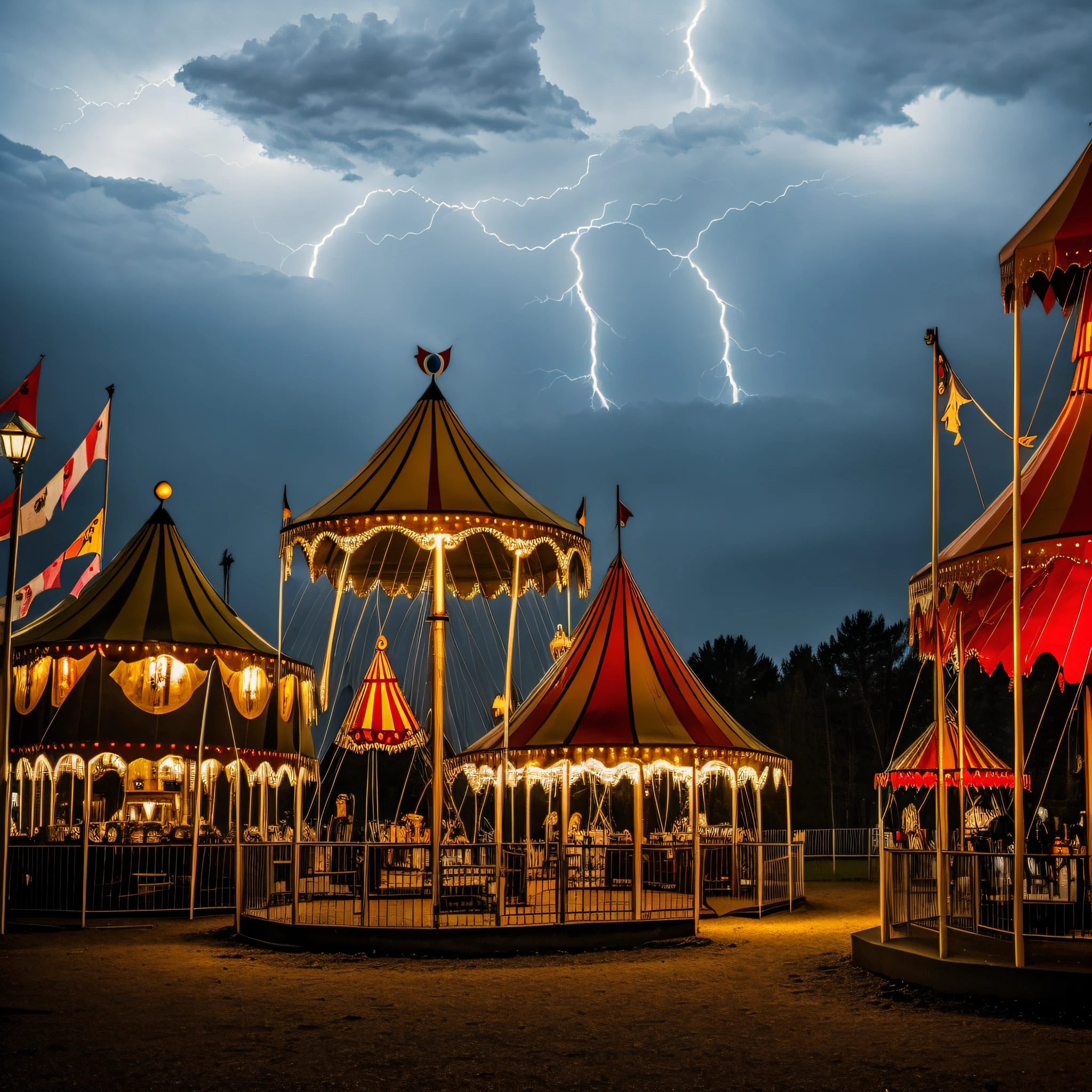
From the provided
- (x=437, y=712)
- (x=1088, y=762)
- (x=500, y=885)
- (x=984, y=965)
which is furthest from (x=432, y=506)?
(x=984, y=965)

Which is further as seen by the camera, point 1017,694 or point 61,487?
point 61,487

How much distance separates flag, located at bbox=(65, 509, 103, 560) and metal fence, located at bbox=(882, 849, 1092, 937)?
43.9 ft

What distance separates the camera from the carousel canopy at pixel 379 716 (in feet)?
89.1

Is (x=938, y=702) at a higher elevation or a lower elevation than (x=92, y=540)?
lower

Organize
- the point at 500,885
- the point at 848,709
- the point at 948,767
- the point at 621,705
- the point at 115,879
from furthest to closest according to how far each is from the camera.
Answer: the point at 848,709
the point at 948,767
the point at 115,879
the point at 621,705
the point at 500,885

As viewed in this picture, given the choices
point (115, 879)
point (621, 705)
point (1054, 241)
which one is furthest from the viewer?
point (115, 879)

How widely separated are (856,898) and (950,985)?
1280 centimetres

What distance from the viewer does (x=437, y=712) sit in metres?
13.2

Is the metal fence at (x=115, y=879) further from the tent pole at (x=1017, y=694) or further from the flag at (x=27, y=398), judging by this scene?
the tent pole at (x=1017, y=694)

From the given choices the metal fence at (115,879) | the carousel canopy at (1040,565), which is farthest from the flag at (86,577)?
the carousel canopy at (1040,565)

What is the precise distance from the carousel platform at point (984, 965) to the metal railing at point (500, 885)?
3.58 m

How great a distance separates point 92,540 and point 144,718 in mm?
3019

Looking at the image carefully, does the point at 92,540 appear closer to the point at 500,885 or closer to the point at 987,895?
the point at 500,885

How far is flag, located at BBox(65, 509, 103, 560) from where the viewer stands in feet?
→ 63.6
